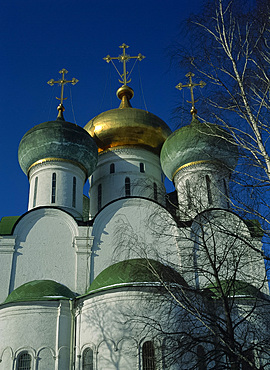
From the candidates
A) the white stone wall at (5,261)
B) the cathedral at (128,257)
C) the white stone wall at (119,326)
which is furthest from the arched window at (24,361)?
the white stone wall at (5,261)

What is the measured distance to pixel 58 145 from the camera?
12.9 m

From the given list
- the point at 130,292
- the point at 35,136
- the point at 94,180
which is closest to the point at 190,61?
the point at 130,292

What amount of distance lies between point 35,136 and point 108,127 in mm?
2798

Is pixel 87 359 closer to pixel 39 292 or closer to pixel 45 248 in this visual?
pixel 39 292

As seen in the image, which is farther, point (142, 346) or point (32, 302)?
point (32, 302)

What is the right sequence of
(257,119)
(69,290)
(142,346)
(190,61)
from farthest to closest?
(69,290), (142,346), (190,61), (257,119)

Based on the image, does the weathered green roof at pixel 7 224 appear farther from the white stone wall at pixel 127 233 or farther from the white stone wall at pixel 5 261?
the white stone wall at pixel 127 233

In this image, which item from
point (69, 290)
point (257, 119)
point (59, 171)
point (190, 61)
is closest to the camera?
point (257, 119)

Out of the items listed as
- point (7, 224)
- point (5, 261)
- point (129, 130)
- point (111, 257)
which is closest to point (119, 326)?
point (111, 257)

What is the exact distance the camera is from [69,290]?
10.2m

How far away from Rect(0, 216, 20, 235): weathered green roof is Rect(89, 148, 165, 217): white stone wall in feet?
8.70

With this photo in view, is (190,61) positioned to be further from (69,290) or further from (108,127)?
(108,127)

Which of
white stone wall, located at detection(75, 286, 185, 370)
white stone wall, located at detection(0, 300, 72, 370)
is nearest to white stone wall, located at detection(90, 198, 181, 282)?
white stone wall, located at detection(0, 300, 72, 370)

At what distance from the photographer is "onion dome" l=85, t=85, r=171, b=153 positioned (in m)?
14.8
